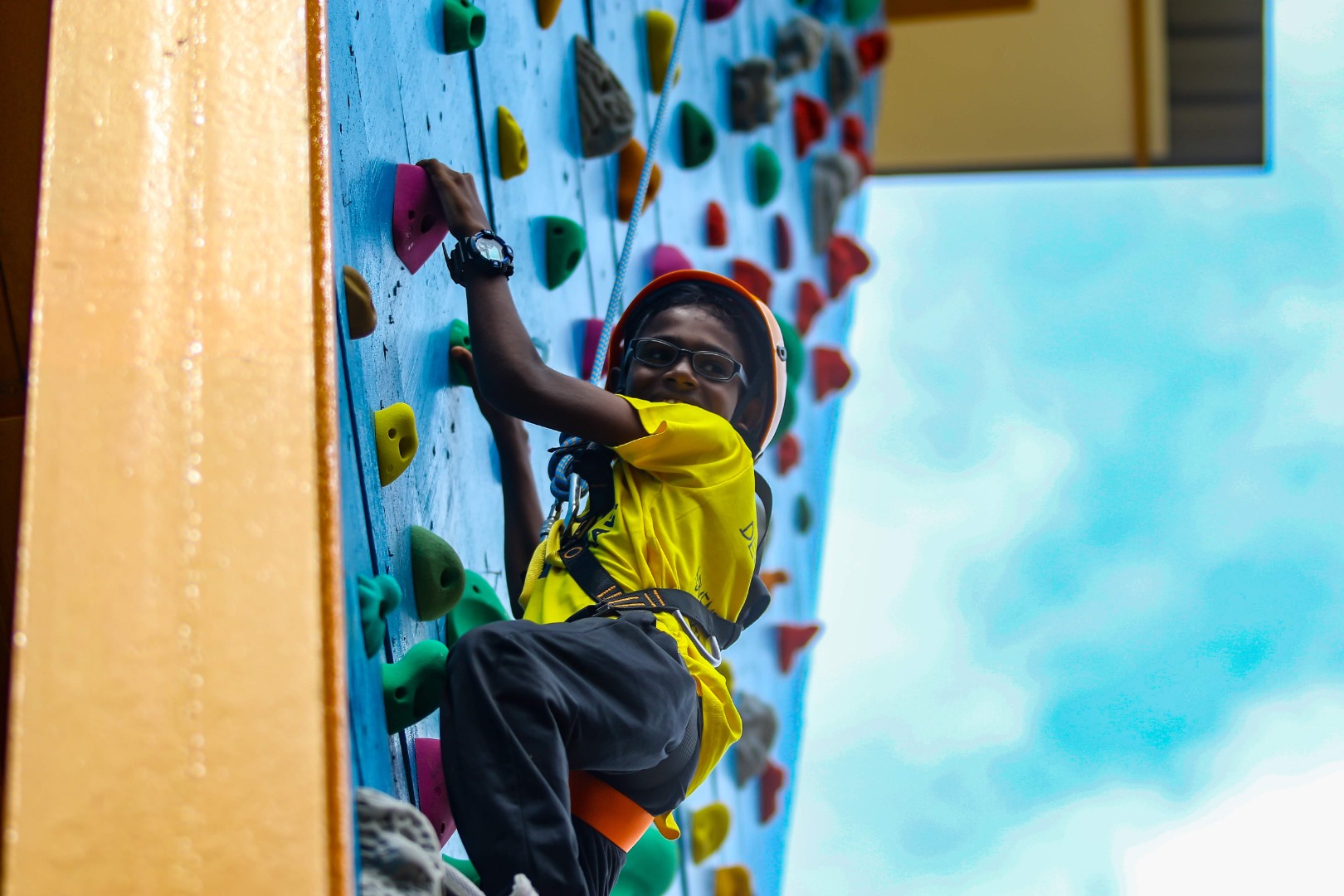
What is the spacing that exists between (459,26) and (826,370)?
3578 mm

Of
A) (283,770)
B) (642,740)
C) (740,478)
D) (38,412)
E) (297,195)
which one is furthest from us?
A: (740,478)

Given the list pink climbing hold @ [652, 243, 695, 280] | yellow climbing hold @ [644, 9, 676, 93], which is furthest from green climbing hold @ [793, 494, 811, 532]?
yellow climbing hold @ [644, 9, 676, 93]

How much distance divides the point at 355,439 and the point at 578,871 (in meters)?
0.63

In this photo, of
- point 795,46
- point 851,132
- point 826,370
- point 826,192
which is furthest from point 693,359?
point 851,132

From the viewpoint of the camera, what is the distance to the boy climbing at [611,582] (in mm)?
1871

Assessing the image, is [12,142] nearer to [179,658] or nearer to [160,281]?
[160,281]

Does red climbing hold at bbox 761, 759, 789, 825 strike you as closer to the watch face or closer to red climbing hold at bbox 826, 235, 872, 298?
red climbing hold at bbox 826, 235, 872, 298

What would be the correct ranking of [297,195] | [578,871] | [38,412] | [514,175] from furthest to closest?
[514,175] → [578,871] → [297,195] → [38,412]

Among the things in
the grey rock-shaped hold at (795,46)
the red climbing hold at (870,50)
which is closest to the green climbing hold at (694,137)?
the grey rock-shaped hold at (795,46)

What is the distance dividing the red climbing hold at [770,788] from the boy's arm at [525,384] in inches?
125

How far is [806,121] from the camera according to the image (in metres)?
5.88

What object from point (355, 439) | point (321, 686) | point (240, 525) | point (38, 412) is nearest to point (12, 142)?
point (355, 439)

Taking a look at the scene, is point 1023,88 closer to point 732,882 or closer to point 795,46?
point 795,46

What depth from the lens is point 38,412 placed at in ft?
4.95
